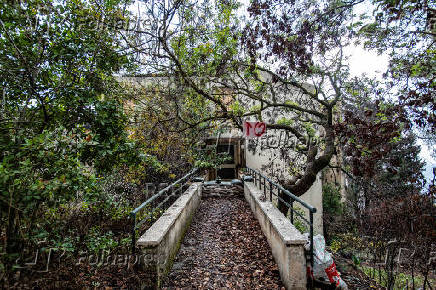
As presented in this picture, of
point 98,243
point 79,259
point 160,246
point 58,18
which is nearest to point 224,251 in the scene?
point 160,246

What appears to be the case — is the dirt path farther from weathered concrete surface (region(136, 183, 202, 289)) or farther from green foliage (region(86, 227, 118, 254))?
green foliage (region(86, 227, 118, 254))

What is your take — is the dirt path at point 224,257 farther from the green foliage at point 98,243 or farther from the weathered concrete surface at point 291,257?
the green foliage at point 98,243

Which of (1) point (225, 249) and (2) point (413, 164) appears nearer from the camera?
(1) point (225, 249)

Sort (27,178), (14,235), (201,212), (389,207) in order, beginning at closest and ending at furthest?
(27,178) → (14,235) → (389,207) → (201,212)

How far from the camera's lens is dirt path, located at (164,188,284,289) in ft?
12.5

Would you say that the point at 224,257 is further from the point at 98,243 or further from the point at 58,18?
the point at 58,18

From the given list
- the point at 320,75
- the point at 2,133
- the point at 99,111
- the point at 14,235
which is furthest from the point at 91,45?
the point at 320,75

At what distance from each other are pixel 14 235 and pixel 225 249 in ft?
12.1

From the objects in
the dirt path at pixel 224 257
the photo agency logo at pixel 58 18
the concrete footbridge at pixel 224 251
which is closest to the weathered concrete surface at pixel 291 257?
the concrete footbridge at pixel 224 251

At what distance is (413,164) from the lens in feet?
52.0

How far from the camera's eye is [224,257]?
4.67 m

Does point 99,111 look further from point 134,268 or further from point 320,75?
point 320,75

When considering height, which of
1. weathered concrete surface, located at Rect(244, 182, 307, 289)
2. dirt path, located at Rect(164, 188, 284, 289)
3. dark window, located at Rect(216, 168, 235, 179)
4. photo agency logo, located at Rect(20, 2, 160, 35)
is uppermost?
photo agency logo, located at Rect(20, 2, 160, 35)

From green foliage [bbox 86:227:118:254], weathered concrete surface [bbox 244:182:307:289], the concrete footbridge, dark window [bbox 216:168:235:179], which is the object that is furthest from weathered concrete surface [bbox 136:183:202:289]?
dark window [bbox 216:168:235:179]
